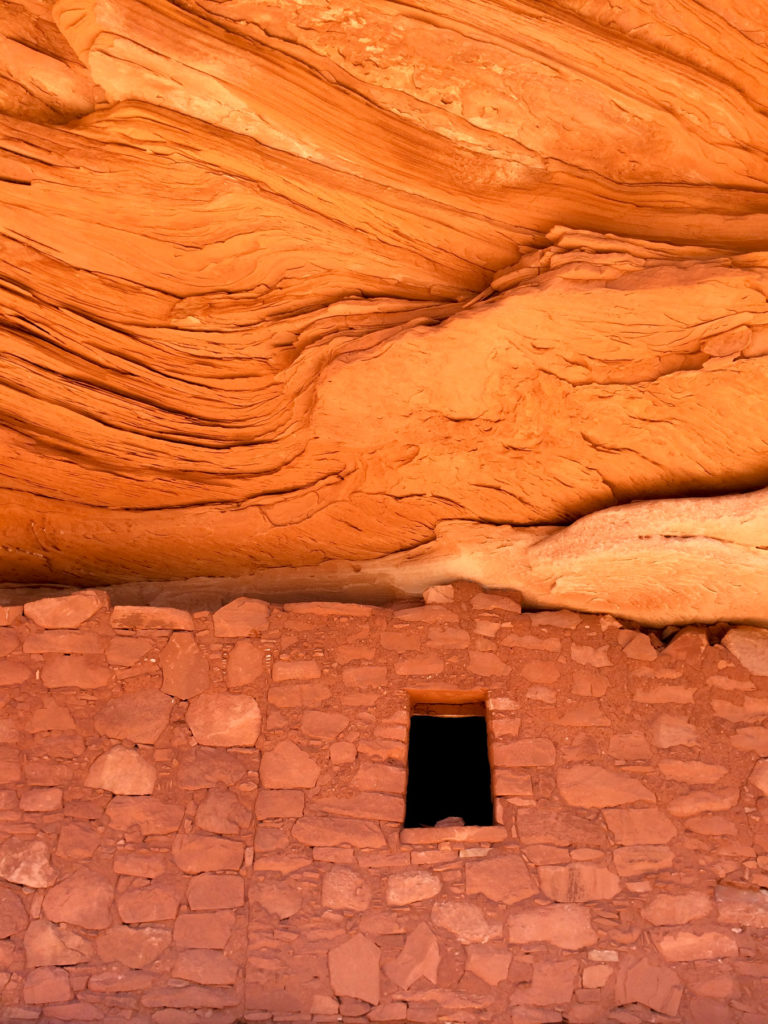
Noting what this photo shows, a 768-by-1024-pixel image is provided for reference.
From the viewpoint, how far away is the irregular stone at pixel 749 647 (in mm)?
4395

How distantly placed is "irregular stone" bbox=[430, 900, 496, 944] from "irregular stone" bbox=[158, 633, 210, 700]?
4.08 ft

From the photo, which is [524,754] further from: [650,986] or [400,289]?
[400,289]

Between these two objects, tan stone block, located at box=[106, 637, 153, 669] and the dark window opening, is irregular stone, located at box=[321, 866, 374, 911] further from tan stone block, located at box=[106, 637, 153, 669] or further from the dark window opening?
the dark window opening

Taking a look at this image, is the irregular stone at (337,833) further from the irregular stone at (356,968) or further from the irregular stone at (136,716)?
the irregular stone at (136,716)

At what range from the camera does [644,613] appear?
14.9ft

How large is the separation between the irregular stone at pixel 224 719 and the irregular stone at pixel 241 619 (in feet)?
0.86

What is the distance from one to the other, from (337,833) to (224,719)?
2.07 feet

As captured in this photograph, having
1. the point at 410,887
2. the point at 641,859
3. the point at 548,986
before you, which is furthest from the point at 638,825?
the point at 410,887

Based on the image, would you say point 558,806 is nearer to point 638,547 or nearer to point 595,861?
point 595,861

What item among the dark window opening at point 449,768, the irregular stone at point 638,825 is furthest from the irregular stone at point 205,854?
the dark window opening at point 449,768

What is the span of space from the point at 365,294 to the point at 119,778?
81.0 inches

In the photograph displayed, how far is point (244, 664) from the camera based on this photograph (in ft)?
14.0

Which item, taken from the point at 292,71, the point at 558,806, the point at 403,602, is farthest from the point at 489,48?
the point at 558,806

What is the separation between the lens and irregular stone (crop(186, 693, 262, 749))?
13.6 feet
